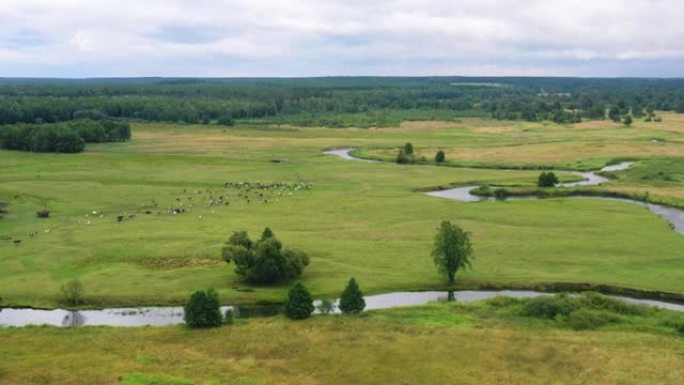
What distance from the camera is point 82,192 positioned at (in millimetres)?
112750

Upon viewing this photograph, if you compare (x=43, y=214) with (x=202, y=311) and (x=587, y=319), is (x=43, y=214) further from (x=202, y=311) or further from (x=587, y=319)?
(x=587, y=319)

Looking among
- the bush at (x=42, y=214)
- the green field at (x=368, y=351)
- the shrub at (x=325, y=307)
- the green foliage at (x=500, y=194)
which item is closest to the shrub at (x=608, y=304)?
the green field at (x=368, y=351)

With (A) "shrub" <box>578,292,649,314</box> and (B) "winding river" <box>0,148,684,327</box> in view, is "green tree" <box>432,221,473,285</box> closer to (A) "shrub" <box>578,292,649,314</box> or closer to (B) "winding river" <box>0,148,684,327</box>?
(B) "winding river" <box>0,148,684,327</box>

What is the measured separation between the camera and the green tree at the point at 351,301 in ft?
182

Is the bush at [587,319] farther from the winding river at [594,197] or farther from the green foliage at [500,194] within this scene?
the green foliage at [500,194]

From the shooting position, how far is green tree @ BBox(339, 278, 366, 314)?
55.4m

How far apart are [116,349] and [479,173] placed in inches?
3856

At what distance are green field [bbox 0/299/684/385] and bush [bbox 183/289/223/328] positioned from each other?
2.52 ft

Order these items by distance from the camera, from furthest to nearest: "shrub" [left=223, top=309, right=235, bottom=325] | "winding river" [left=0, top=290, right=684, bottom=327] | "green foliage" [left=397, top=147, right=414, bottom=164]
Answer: "green foliage" [left=397, top=147, right=414, bottom=164], "winding river" [left=0, top=290, right=684, bottom=327], "shrub" [left=223, top=309, right=235, bottom=325]

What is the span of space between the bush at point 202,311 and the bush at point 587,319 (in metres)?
26.3

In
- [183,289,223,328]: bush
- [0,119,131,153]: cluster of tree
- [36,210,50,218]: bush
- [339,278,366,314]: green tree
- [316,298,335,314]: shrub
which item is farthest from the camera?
[0,119,131,153]: cluster of tree

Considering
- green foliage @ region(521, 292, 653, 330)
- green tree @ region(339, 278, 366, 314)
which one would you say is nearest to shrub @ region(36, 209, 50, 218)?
green tree @ region(339, 278, 366, 314)

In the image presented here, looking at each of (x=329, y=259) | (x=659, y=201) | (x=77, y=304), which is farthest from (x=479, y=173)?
(x=77, y=304)

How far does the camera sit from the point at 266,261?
208ft
